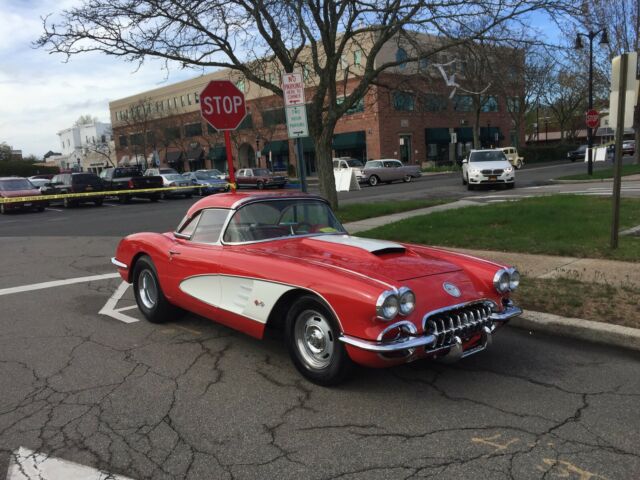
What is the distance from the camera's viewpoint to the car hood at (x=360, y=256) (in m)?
3.83

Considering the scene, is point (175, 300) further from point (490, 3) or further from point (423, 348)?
point (490, 3)

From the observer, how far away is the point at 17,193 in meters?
23.4

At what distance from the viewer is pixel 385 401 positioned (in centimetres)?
365

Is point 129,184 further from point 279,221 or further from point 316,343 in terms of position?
point 316,343

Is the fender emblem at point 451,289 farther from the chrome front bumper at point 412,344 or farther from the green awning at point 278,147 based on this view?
the green awning at point 278,147

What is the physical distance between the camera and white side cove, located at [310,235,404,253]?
4.35 metres

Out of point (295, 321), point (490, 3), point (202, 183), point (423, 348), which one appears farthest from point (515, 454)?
point (202, 183)

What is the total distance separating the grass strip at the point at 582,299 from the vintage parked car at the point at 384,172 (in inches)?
1053

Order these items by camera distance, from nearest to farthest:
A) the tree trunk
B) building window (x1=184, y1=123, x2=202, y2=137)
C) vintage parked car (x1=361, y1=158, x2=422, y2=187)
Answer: the tree trunk
vintage parked car (x1=361, y1=158, x2=422, y2=187)
building window (x1=184, y1=123, x2=202, y2=137)

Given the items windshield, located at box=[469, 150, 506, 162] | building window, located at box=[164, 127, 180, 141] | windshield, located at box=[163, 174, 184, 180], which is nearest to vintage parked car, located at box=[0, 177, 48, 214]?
windshield, located at box=[163, 174, 184, 180]

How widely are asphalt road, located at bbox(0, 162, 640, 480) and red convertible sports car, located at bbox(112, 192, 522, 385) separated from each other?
336 mm

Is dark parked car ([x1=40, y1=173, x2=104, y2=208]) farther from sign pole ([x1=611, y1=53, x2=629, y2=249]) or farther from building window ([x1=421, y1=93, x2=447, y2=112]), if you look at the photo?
sign pole ([x1=611, y1=53, x2=629, y2=249])

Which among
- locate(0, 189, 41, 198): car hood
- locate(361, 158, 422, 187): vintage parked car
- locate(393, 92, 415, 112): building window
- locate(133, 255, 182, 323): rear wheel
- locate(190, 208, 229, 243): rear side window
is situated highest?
locate(393, 92, 415, 112): building window

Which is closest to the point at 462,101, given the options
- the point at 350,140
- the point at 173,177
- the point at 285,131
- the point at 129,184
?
the point at 350,140
